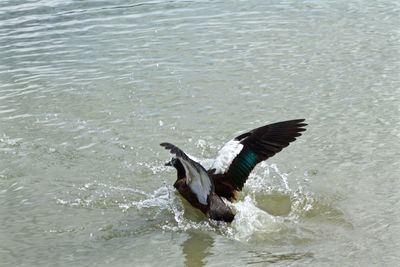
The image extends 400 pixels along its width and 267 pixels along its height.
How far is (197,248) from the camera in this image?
7266 mm

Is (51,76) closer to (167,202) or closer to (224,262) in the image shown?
(167,202)

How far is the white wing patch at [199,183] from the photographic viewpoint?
25.1 feet

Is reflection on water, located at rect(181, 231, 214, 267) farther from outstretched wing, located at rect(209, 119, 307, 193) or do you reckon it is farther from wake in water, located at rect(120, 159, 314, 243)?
outstretched wing, located at rect(209, 119, 307, 193)

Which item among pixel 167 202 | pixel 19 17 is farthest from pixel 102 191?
pixel 19 17

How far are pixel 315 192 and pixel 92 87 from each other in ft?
15.0

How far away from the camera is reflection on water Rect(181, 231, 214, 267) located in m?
7.02

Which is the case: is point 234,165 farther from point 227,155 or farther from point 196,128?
point 196,128

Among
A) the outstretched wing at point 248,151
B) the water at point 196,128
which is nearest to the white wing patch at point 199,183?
the outstretched wing at point 248,151

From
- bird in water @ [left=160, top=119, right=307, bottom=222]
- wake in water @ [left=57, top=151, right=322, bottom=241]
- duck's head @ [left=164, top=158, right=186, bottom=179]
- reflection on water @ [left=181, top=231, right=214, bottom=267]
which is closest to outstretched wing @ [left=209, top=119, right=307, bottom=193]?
bird in water @ [left=160, top=119, right=307, bottom=222]

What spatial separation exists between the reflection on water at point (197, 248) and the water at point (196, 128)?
2 centimetres

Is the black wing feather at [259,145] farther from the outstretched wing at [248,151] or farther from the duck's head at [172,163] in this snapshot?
the duck's head at [172,163]

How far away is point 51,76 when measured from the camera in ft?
40.0

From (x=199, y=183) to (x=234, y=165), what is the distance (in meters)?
0.41

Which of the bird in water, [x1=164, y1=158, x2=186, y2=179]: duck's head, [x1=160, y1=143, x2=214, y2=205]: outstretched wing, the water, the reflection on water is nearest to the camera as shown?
the reflection on water
